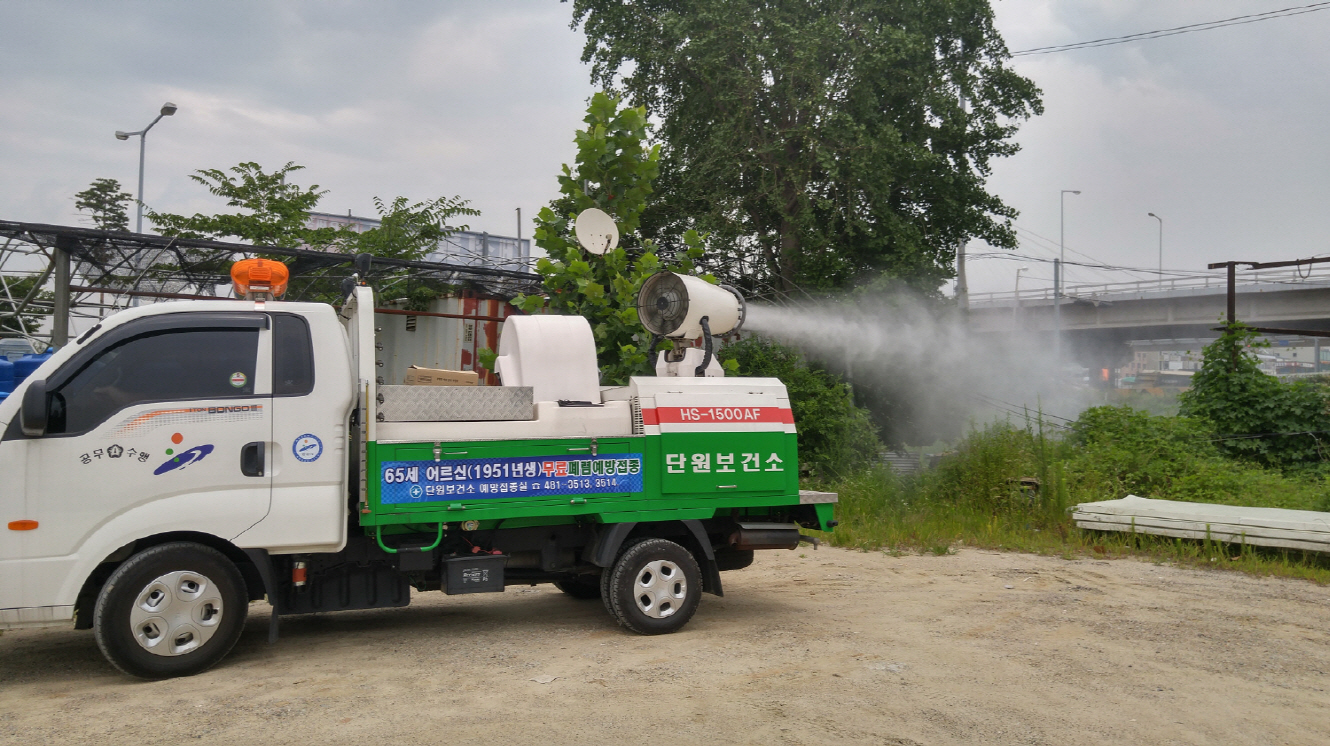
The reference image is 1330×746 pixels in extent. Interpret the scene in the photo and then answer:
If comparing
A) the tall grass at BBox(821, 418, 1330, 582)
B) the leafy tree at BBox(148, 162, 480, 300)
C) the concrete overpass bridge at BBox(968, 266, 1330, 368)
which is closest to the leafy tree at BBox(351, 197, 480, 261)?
the leafy tree at BBox(148, 162, 480, 300)

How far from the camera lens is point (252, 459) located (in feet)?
18.8

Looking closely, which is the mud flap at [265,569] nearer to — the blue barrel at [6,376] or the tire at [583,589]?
the tire at [583,589]

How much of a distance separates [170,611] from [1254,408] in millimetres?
16660

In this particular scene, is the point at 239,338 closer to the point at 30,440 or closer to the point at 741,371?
the point at 30,440

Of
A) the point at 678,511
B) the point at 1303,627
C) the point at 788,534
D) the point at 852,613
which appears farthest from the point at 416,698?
the point at 1303,627

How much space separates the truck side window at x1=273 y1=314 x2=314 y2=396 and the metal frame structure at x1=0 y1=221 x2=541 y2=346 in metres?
9.54

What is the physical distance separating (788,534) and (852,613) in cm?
101

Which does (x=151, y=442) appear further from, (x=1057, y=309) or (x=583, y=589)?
(x=1057, y=309)

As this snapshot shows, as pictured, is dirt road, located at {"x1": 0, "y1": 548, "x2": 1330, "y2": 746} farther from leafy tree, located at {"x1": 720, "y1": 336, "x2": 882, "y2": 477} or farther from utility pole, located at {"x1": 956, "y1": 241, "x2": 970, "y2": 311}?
utility pole, located at {"x1": 956, "y1": 241, "x2": 970, "y2": 311}

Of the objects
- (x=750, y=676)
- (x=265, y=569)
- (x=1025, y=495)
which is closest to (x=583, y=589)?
(x=750, y=676)

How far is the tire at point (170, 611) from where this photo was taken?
210 inches

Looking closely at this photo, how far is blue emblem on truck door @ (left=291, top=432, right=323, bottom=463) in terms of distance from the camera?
583cm

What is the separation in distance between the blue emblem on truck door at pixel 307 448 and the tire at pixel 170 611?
0.73 meters

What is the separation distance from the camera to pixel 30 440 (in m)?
→ 5.30
